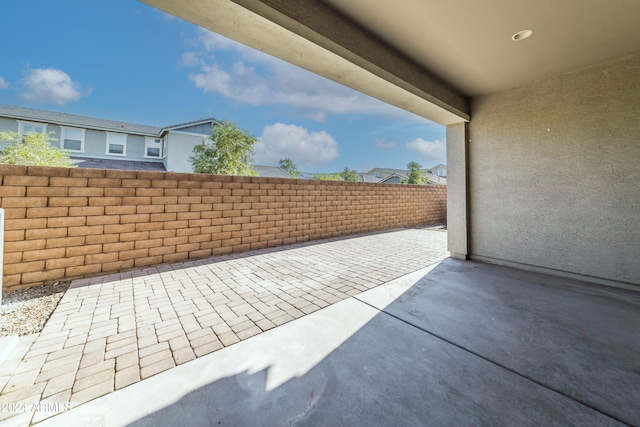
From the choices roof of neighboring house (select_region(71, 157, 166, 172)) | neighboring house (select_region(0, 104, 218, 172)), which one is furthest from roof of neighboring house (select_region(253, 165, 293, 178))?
roof of neighboring house (select_region(71, 157, 166, 172))

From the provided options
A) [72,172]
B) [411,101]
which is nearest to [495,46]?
[411,101]

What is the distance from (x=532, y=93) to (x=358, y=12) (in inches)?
122

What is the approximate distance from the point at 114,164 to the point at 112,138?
5.49 ft

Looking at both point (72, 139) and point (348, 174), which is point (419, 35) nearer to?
point (72, 139)

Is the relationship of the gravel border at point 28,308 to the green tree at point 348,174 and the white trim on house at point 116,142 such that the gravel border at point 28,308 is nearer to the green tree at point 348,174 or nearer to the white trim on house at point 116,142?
the white trim on house at point 116,142

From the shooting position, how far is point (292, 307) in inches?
97.3

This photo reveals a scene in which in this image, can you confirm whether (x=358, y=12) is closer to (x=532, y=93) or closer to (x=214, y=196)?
(x=532, y=93)

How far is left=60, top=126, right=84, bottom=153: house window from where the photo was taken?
13438 millimetres

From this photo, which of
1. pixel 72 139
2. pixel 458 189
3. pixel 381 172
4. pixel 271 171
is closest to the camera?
pixel 458 189

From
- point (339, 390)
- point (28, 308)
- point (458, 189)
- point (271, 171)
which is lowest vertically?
point (339, 390)

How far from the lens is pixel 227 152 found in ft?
37.6

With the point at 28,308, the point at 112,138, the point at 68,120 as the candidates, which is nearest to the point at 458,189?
the point at 28,308

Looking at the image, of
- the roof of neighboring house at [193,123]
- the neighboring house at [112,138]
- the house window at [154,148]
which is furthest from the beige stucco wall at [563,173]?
the house window at [154,148]

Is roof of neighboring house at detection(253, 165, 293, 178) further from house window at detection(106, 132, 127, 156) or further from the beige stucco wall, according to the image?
the beige stucco wall
